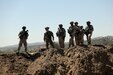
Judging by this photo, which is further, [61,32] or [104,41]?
[104,41]

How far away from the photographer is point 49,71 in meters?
15.8

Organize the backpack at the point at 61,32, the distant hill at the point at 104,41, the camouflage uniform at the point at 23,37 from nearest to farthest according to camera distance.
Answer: the camouflage uniform at the point at 23,37
the backpack at the point at 61,32
the distant hill at the point at 104,41

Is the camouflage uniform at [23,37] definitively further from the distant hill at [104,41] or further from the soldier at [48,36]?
the distant hill at [104,41]

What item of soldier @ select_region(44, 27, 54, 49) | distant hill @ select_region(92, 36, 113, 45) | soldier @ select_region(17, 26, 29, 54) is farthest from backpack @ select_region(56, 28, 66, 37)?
distant hill @ select_region(92, 36, 113, 45)

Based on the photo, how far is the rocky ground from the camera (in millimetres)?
15844

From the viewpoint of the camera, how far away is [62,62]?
16.4 metres

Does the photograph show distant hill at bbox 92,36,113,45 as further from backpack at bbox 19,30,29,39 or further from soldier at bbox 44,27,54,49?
backpack at bbox 19,30,29,39

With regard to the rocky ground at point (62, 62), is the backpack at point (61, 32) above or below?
above

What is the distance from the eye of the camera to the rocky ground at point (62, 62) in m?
15.8

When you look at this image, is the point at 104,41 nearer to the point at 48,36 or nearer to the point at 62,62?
the point at 48,36

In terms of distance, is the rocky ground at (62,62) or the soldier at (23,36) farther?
the soldier at (23,36)

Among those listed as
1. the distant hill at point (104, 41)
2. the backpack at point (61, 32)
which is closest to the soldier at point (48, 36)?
the backpack at point (61, 32)

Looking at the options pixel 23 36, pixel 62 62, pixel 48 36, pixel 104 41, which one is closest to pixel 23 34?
pixel 23 36

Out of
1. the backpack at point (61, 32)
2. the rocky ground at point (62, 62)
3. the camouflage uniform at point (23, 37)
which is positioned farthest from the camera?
the backpack at point (61, 32)
